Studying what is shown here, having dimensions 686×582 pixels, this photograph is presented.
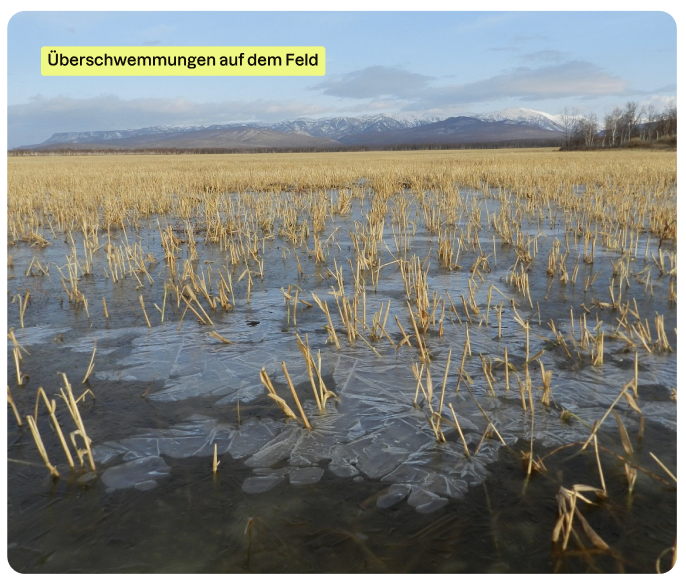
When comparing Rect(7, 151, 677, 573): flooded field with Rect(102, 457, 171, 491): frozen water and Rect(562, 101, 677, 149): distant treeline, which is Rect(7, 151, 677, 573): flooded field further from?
Rect(562, 101, 677, 149): distant treeline

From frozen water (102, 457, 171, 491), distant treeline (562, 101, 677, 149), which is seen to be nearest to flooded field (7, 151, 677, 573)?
frozen water (102, 457, 171, 491)

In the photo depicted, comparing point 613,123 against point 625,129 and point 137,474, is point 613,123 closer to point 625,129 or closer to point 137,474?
point 625,129

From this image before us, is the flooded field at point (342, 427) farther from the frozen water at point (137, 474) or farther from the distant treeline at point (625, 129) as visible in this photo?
the distant treeline at point (625, 129)

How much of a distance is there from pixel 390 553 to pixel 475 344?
8.39ft

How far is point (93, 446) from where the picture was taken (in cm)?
316

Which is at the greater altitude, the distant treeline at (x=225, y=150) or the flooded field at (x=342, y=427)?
the distant treeline at (x=225, y=150)

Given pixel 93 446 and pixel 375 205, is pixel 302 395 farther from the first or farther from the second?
pixel 375 205

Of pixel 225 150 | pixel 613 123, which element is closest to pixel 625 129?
pixel 613 123

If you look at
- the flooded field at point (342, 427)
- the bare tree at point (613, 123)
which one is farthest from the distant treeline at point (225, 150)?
the flooded field at point (342, 427)

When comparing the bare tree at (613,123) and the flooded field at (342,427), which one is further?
the bare tree at (613,123)

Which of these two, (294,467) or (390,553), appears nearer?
(390,553)

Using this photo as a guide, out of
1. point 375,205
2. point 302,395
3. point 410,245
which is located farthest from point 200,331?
point 375,205

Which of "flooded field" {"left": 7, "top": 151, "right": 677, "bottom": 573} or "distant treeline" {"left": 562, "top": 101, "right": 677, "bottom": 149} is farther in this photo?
"distant treeline" {"left": 562, "top": 101, "right": 677, "bottom": 149}

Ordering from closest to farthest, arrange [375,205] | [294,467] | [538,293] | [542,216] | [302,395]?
[294,467], [302,395], [538,293], [542,216], [375,205]
